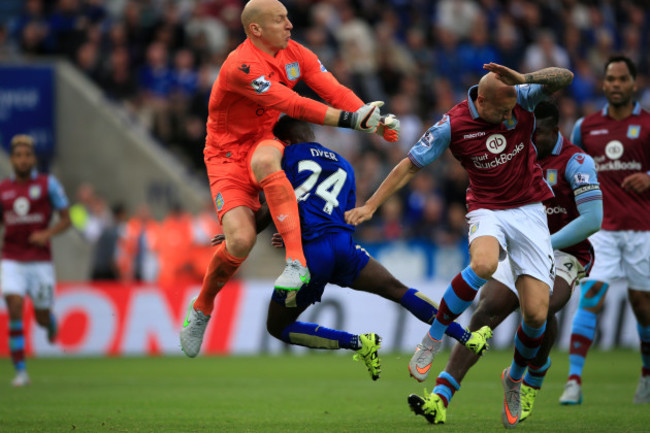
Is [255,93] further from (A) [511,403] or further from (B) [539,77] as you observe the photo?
(A) [511,403]

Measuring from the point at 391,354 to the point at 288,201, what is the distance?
8526 millimetres

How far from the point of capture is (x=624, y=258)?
10.1 m

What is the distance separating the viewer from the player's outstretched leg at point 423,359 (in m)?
7.52

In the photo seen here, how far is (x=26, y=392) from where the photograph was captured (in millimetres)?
10859

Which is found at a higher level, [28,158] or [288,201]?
[288,201]

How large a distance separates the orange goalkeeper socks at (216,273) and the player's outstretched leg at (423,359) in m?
1.71

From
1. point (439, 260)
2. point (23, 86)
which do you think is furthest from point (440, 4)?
point (23, 86)

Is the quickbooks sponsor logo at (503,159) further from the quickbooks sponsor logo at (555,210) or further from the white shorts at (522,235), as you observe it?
the quickbooks sponsor logo at (555,210)

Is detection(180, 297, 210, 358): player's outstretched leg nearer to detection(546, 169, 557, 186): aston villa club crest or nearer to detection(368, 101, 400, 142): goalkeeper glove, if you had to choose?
detection(368, 101, 400, 142): goalkeeper glove

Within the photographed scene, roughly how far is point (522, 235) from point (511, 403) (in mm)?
1334

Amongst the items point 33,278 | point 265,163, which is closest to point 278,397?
point 265,163

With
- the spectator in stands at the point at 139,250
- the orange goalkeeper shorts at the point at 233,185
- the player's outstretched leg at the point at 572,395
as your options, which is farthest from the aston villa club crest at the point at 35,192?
the player's outstretched leg at the point at 572,395

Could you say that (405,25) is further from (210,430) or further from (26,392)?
(210,430)

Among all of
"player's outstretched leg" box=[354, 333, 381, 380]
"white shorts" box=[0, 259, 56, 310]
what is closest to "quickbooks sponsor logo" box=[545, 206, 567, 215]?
"player's outstretched leg" box=[354, 333, 381, 380]
